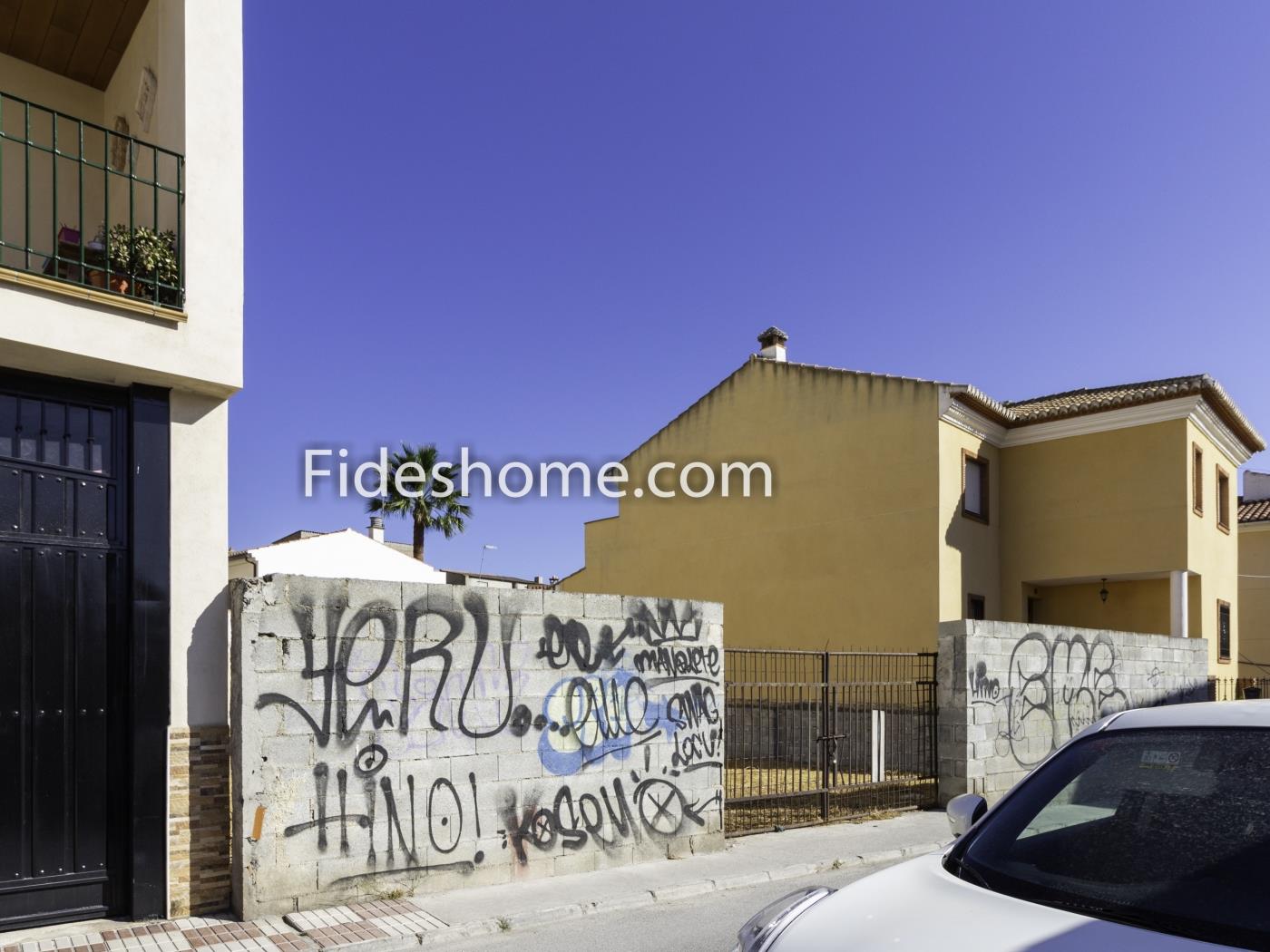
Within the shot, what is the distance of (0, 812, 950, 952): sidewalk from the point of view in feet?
20.0

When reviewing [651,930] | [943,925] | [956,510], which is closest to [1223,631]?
[956,510]

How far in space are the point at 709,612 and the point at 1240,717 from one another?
6327mm

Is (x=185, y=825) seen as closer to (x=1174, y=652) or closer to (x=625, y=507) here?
(x=1174, y=652)

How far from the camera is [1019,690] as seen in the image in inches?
501

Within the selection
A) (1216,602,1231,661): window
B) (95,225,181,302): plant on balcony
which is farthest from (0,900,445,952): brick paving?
(1216,602,1231,661): window

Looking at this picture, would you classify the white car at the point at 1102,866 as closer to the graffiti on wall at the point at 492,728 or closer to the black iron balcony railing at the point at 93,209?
the graffiti on wall at the point at 492,728

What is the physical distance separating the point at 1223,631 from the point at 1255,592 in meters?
7.36

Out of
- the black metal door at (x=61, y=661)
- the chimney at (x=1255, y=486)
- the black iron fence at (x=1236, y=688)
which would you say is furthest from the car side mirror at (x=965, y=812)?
the chimney at (x=1255, y=486)

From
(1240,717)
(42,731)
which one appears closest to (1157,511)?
(1240,717)

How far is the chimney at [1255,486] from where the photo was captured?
1170 inches

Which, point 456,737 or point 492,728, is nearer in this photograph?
point 456,737

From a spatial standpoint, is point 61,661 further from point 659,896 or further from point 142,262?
point 659,896

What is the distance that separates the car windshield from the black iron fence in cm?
1706

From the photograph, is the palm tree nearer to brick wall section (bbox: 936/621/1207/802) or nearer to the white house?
the white house
